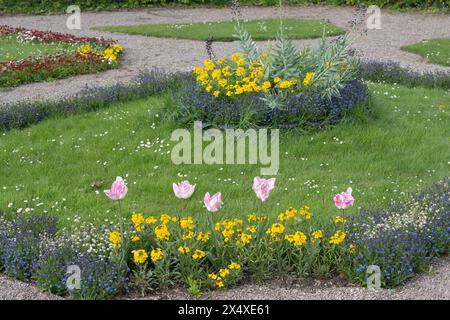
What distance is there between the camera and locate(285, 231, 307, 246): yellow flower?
5.06 meters

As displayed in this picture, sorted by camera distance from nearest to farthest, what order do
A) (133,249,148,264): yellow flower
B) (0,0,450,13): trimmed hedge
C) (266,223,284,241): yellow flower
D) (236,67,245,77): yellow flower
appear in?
(133,249,148,264): yellow flower, (266,223,284,241): yellow flower, (236,67,245,77): yellow flower, (0,0,450,13): trimmed hedge

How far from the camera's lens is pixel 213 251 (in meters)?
5.25


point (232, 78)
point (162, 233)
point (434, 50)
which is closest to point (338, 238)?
point (162, 233)

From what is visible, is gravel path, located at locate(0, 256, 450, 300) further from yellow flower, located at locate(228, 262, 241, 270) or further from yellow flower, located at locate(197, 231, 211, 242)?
yellow flower, located at locate(197, 231, 211, 242)

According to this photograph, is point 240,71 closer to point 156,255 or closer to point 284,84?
point 284,84

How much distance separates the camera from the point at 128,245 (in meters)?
5.20

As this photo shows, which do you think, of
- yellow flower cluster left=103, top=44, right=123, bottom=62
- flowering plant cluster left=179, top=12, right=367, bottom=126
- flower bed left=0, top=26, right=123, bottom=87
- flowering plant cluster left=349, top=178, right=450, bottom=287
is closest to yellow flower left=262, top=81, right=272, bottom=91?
flowering plant cluster left=179, top=12, right=367, bottom=126

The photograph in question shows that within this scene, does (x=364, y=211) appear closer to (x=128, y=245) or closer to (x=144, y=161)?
(x=128, y=245)

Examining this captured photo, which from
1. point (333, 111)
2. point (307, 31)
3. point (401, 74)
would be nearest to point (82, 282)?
point (333, 111)

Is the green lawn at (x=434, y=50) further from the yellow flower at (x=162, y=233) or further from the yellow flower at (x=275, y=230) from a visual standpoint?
the yellow flower at (x=162, y=233)

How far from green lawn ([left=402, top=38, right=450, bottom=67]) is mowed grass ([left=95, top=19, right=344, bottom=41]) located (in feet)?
5.72

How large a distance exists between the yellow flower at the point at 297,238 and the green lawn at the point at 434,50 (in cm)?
746

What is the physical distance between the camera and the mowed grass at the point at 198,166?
6.42m

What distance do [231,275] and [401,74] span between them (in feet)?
21.4
